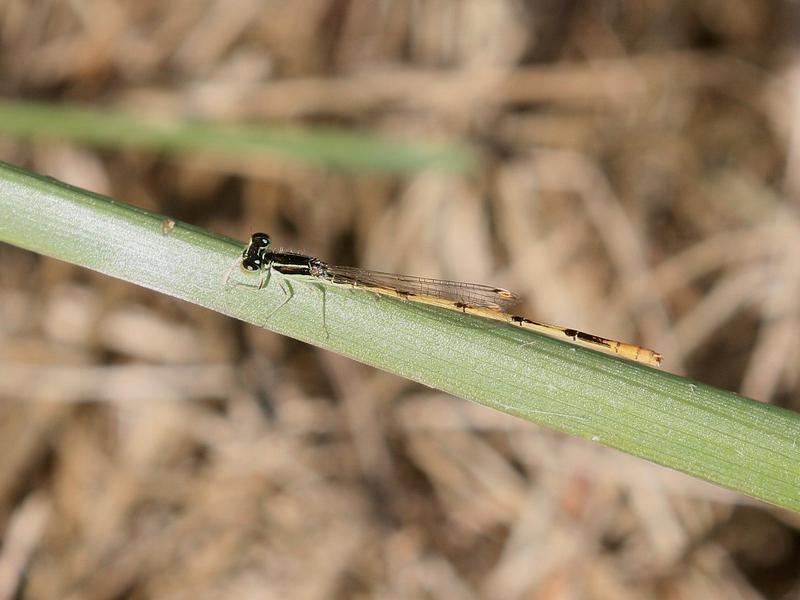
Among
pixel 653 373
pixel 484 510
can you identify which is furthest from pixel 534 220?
pixel 653 373

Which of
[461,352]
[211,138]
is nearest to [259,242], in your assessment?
[461,352]

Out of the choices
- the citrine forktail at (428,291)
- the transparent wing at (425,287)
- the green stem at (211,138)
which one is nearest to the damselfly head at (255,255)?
the citrine forktail at (428,291)

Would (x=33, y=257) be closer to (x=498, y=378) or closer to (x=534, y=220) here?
(x=534, y=220)

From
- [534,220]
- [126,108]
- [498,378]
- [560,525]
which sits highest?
[126,108]

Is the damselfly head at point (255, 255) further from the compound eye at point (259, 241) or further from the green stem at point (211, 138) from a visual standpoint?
the green stem at point (211, 138)

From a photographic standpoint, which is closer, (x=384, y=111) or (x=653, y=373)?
(x=653, y=373)

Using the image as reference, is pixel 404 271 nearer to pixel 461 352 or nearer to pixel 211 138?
pixel 211 138
